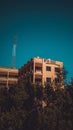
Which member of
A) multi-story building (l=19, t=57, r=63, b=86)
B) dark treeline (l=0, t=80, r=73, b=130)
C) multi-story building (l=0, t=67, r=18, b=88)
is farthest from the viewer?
multi-story building (l=0, t=67, r=18, b=88)

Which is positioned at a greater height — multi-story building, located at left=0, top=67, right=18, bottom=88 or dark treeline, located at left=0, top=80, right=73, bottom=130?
multi-story building, located at left=0, top=67, right=18, bottom=88

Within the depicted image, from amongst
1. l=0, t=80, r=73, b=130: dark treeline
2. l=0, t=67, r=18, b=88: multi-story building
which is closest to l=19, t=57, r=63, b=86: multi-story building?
l=0, t=67, r=18, b=88: multi-story building

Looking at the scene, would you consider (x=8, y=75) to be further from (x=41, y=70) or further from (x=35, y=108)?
(x=35, y=108)

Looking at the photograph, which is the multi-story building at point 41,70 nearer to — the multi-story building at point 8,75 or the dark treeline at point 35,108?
the multi-story building at point 8,75

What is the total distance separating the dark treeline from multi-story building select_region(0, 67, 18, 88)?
113 ft

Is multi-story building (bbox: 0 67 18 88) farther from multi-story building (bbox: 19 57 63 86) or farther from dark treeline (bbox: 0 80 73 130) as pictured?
dark treeline (bbox: 0 80 73 130)

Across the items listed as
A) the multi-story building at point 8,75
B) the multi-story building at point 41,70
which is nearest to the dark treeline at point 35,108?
the multi-story building at point 41,70

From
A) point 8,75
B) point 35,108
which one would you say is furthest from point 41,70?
point 35,108

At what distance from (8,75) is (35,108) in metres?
41.8

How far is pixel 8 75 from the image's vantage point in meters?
74.3

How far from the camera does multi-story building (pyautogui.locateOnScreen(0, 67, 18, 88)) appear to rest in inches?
2840

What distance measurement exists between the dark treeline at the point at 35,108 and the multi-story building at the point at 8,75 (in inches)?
1356

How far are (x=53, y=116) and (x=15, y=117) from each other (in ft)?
17.6

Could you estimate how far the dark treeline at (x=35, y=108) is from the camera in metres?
31.0
